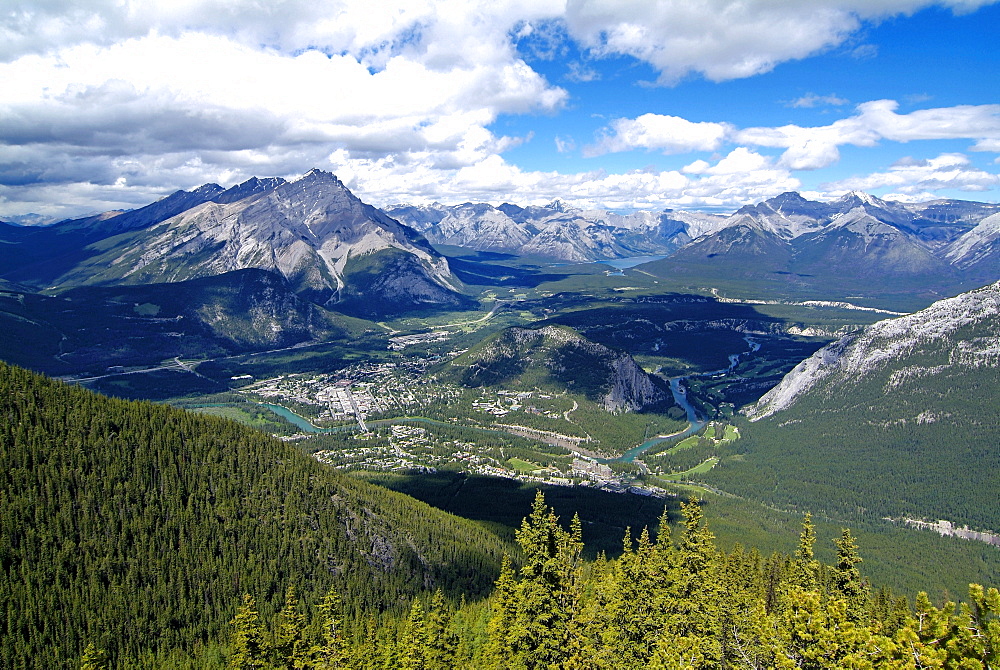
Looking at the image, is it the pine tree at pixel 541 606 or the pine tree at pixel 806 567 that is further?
the pine tree at pixel 806 567

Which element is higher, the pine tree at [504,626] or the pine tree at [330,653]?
the pine tree at [504,626]

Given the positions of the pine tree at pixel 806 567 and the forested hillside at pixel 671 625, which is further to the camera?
the pine tree at pixel 806 567

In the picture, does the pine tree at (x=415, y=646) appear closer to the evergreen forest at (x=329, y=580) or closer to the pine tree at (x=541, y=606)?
the evergreen forest at (x=329, y=580)

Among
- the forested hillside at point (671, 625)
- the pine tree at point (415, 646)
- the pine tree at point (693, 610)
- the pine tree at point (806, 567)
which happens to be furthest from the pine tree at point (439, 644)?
the pine tree at point (806, 567)

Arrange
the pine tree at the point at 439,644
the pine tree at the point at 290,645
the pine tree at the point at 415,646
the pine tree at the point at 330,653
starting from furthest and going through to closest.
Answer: the pine tree at the point at 290,645
the pine tree at the point at 439,644
the pine tree at the point at 330,653
the pine tree at the point at 415,646

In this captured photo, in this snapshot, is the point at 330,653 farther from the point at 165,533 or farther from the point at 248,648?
the point at 165,533

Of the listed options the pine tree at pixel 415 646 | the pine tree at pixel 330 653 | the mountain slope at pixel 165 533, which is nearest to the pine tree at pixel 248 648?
the pine tree at pixel 330 653

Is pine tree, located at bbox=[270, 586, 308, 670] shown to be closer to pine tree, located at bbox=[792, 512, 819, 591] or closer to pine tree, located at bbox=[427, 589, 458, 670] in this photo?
pine tree, located at bbox=[427, 589, 458, 670]

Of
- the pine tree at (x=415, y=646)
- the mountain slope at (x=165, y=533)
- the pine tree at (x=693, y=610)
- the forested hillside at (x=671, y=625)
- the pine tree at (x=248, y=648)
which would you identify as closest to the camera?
the forested hillside at (x=671, y=625)

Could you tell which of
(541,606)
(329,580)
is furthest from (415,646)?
(329,580)

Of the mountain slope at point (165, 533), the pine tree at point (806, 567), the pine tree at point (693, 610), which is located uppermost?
the pine tree at point (693, 610)

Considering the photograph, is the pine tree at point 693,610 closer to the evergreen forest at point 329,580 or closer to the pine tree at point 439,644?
the evergreen forest at point 329,580
